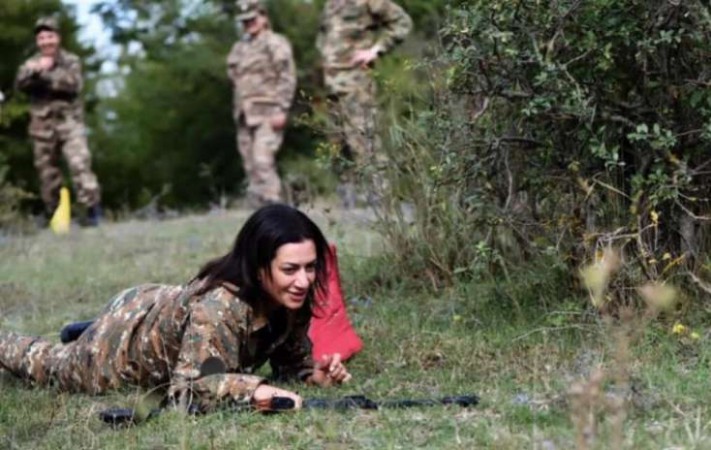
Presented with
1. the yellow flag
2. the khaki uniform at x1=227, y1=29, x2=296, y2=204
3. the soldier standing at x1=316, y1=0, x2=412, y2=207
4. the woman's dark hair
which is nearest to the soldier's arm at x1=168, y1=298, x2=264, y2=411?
the woman's dark hair

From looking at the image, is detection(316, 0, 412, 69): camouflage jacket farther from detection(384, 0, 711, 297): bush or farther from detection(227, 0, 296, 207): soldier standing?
detection(384, 0, 711, 297): bush

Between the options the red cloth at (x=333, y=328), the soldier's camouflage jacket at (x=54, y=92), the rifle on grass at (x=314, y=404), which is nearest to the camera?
the rifle on grass at (x=314, y=404)

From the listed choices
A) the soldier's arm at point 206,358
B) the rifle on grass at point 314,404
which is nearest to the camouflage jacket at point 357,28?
the soldier's arm at point 206,358

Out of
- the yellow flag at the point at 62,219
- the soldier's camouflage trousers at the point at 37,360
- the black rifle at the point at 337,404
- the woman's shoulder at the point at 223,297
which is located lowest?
the yellow flag at the point at 62,219

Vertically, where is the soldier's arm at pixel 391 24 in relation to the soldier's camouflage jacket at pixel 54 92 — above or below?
above

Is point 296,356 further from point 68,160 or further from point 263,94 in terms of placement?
point 68,160

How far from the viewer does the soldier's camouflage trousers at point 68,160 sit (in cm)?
1347

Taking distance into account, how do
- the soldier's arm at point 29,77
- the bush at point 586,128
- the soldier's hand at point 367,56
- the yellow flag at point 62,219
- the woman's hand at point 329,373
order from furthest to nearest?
1. the soldier's arm at point 29,77
2. the yellow flag at point 62,219
3. the soldier's hand at point 367,56
4. the bush at point 586,128
5. the woman's hand at point 329,373

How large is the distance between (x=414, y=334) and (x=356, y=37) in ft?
18.9

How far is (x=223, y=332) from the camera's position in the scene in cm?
448

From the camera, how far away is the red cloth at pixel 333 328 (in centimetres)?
549

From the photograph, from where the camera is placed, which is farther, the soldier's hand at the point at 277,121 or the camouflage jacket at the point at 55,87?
the camouflage jacket at the point at 55,87

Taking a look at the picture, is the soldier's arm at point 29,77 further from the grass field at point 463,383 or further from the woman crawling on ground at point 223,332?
the woman crawling on ground at point 223,332

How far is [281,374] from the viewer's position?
503 cm
